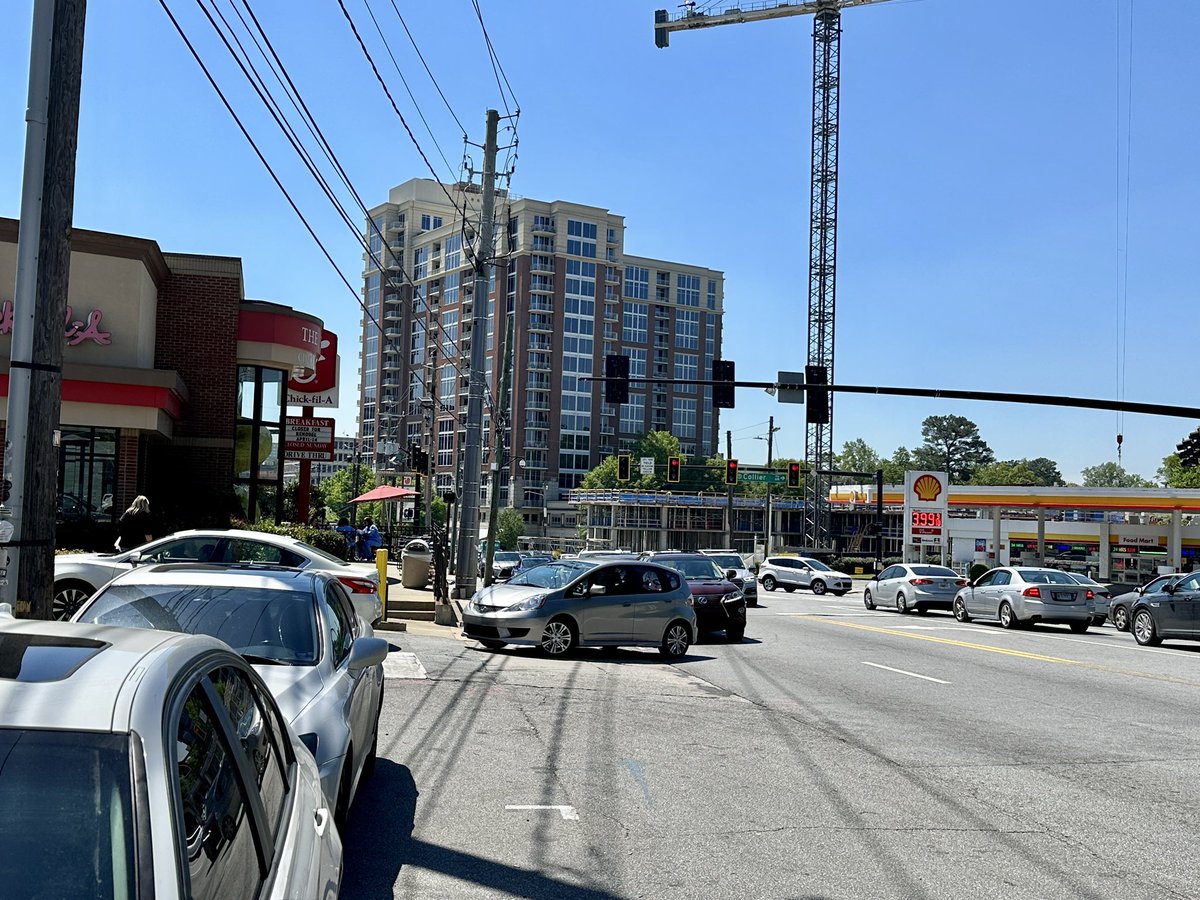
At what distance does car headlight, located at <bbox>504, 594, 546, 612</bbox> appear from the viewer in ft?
56.4

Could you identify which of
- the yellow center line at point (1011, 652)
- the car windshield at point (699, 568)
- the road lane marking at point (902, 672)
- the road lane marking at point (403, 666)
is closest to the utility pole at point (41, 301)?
the road lane marking at point (403, 666)

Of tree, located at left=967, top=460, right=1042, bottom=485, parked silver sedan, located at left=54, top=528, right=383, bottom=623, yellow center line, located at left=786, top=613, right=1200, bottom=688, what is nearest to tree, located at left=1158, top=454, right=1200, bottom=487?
tree, located at left=967, top=460, right=1042, bottom=485

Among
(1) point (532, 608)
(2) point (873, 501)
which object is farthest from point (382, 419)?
(1) point (532, 608)

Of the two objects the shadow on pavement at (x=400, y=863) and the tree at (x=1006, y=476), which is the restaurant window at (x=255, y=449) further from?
the tree at (x=1006, y=476)

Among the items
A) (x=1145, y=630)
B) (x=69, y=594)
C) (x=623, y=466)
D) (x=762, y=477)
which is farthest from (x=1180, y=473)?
(x=69, y=594)

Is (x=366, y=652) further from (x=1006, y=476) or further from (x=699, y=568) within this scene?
(x=1006, y=476)

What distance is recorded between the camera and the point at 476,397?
2572 cm

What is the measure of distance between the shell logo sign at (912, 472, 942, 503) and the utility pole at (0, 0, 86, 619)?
5108 centimetres

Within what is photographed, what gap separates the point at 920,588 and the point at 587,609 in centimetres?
2087

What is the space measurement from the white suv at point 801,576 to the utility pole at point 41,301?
4543cm

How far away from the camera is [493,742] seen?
9.73 metres

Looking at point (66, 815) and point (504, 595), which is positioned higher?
point (66, 815)

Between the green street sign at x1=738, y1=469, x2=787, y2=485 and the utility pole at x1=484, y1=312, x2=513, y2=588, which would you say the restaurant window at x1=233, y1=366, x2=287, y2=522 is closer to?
the utility pole at x1=484, y1=312, x2=513, y2=588

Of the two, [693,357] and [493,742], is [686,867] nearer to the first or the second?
[493,742]
